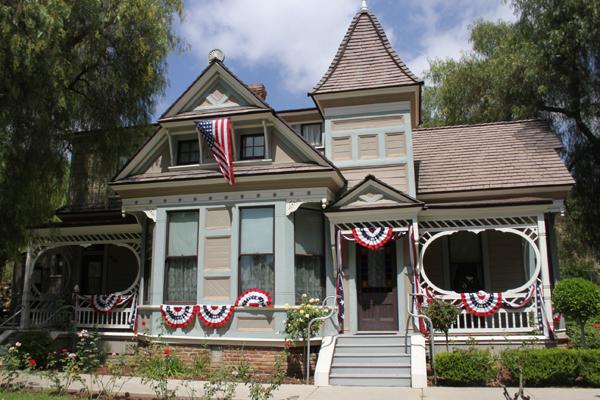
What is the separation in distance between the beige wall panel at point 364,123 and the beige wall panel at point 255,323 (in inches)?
226

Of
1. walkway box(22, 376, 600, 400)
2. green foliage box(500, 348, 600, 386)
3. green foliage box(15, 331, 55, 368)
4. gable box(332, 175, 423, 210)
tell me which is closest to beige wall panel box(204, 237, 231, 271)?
gable box(332, 175, 423, 210)

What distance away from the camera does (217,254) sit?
1395 centimetres

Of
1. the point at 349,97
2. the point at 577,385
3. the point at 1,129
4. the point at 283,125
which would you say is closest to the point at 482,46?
the point at 349,97

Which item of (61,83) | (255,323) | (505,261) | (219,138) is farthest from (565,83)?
(61,83)

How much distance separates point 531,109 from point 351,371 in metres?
14.9

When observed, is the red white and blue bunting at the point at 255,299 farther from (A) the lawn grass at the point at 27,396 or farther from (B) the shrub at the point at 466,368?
(A) the lawn grass at the point at 27,396

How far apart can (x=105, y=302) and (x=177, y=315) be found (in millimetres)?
3277

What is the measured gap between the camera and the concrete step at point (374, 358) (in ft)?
38.3

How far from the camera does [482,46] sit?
95.2 feet

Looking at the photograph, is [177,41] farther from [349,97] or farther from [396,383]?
[396,383]

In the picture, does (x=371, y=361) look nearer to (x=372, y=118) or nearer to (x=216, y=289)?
(x=216, y=289)

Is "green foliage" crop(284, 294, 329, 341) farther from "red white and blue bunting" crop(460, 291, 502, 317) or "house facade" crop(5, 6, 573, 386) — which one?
"red white and blue bunting" crop(460, 291, 502, 317)

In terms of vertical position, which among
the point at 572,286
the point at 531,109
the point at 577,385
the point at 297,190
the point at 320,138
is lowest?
the point at 577,385

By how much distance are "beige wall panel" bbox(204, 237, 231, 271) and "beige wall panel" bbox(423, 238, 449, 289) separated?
5819 mm
